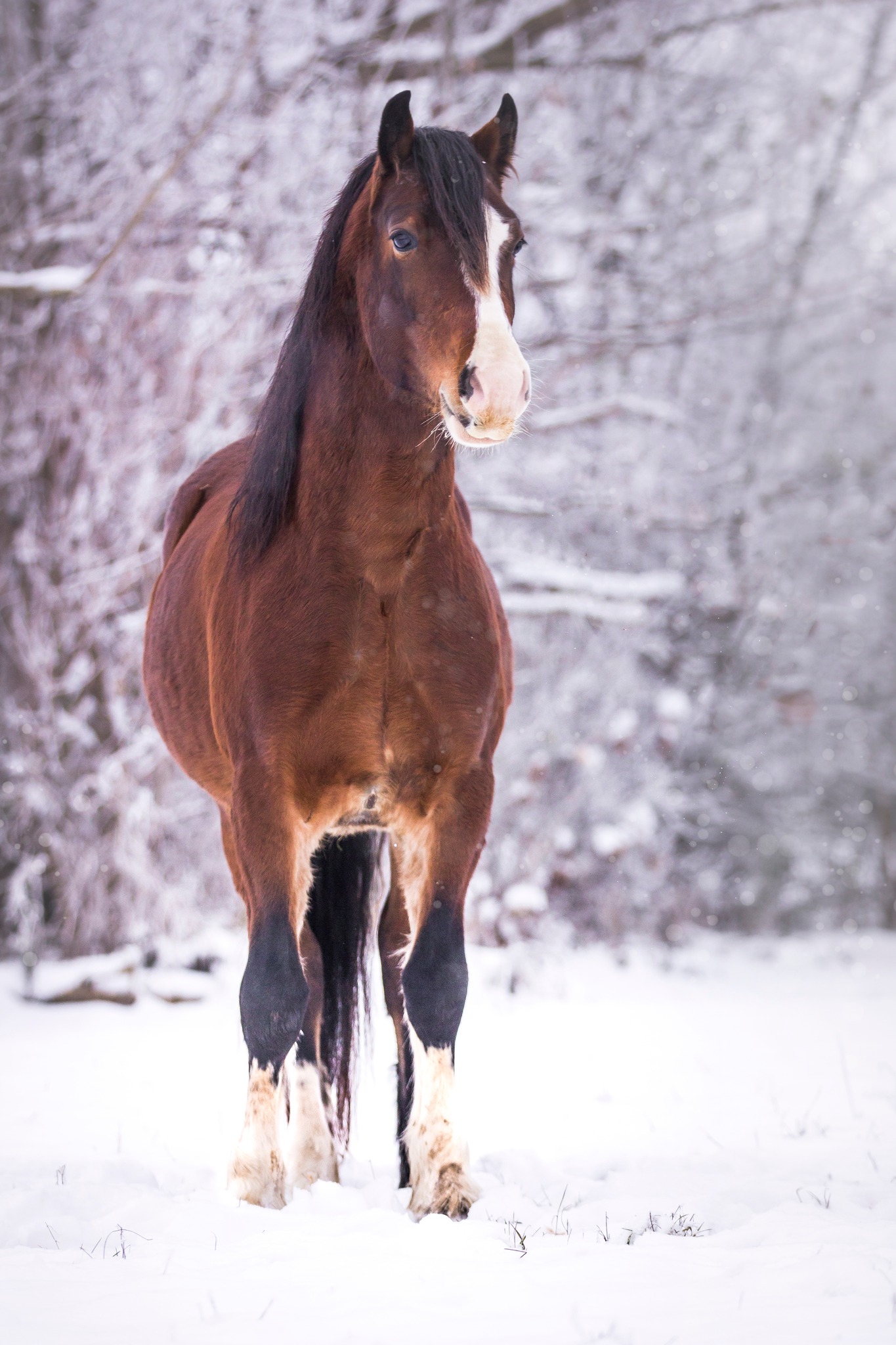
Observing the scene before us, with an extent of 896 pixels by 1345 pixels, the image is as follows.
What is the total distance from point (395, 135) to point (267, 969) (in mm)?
1995

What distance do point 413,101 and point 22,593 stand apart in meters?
4.32

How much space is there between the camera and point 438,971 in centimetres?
309

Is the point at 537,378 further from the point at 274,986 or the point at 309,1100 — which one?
the point at 274,986

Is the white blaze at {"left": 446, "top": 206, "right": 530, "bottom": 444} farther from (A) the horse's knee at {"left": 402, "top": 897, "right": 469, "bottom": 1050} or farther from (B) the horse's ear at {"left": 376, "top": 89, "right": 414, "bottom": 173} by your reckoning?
(A) the horse's knee at {"left": 402, "top": 897, "right": 469, "bottom": 1050}

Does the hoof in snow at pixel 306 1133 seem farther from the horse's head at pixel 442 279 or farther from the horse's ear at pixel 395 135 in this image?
the horse's ear at pixel 395 135

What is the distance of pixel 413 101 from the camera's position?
878 cm

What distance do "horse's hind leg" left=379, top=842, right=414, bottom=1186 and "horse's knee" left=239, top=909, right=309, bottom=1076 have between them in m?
0.45

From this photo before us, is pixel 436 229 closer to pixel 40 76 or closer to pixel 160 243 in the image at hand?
pixel 160 243

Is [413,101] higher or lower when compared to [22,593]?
higher

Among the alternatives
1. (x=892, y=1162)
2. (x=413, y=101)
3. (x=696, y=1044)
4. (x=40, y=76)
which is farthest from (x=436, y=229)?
(x=40, y=76)

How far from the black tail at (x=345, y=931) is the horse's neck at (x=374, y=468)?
1.07 metres

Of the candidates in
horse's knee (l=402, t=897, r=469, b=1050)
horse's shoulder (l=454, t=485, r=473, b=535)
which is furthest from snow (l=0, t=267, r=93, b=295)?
horse's knee (l=402, t=897, r=469, b=1050)

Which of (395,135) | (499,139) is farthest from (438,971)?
(499,139)

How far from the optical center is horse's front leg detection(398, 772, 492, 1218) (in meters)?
3.09
